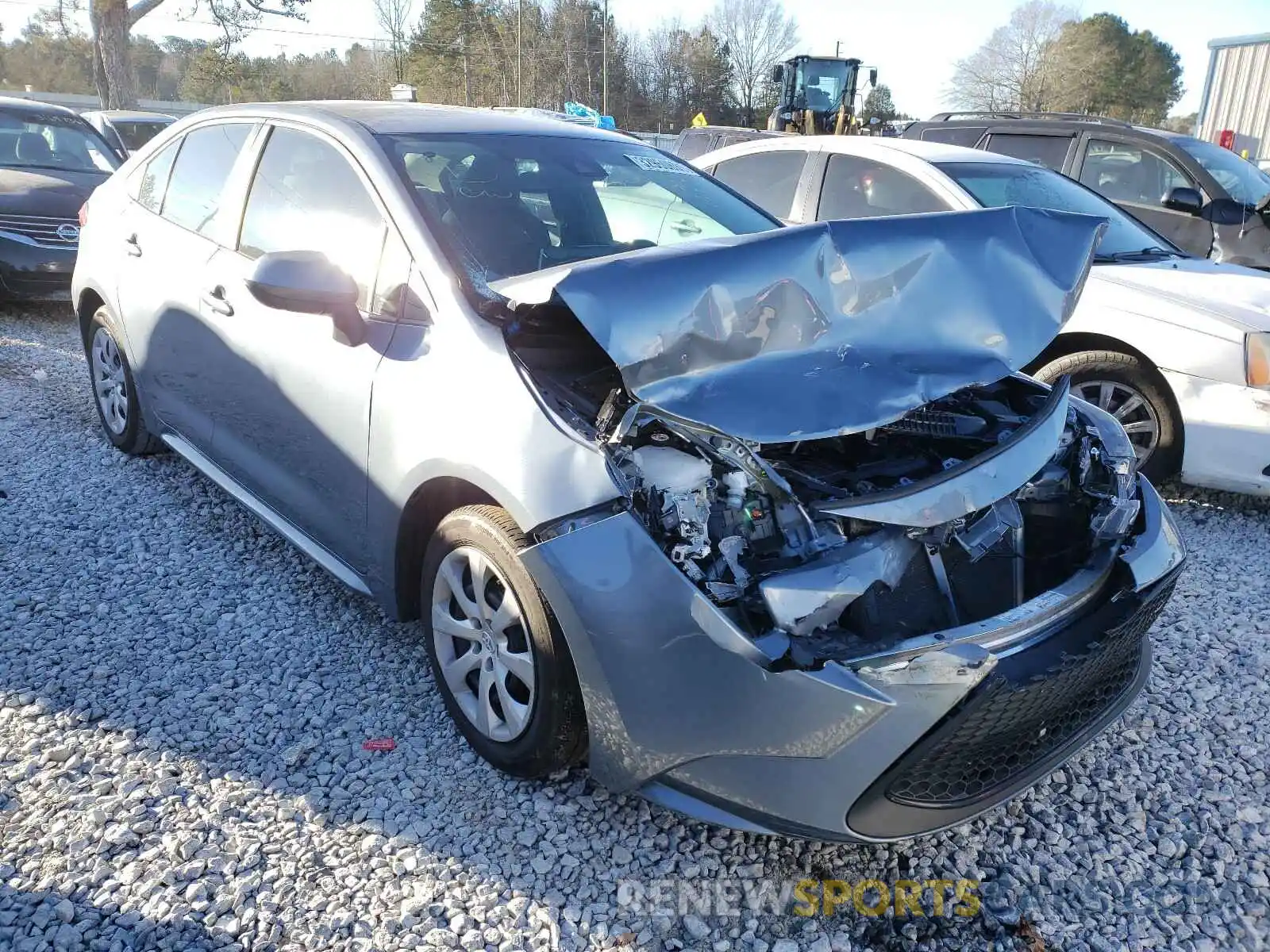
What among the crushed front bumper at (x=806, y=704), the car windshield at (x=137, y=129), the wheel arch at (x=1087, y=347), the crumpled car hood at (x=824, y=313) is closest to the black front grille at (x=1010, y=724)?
the crushed front bumper at (x=806, y=704)

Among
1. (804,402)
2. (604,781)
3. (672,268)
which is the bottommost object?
(604,781)

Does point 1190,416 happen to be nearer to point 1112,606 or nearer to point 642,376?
point 1112,606

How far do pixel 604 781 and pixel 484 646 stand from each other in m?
0.51

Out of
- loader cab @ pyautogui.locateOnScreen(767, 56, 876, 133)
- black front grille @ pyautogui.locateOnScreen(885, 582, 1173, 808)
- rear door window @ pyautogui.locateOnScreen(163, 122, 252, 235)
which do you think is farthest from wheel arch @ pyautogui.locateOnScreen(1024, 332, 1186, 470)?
loader cab @ pyautogui.locateOnScreen(767, 56, 876, 133)

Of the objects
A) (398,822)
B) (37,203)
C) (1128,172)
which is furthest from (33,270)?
(1128,172)

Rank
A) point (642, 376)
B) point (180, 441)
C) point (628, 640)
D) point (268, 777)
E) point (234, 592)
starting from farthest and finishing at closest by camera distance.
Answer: point (180, 441)
point (234, 592)
point (268, 777)
point (642, 376)
point (628, 640)

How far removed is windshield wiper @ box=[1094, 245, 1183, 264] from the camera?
5.02m

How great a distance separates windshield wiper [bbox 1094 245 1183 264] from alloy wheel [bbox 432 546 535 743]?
13.3ft

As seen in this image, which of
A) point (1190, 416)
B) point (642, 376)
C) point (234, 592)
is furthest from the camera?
point (1190, 416)

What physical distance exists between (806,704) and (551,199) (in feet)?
6.73

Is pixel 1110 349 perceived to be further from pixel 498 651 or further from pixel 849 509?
pixel 498 651

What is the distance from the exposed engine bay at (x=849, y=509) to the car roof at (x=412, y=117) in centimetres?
121

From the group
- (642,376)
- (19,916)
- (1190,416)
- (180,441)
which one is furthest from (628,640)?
(1190,416)

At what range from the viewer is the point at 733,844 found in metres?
2.37
